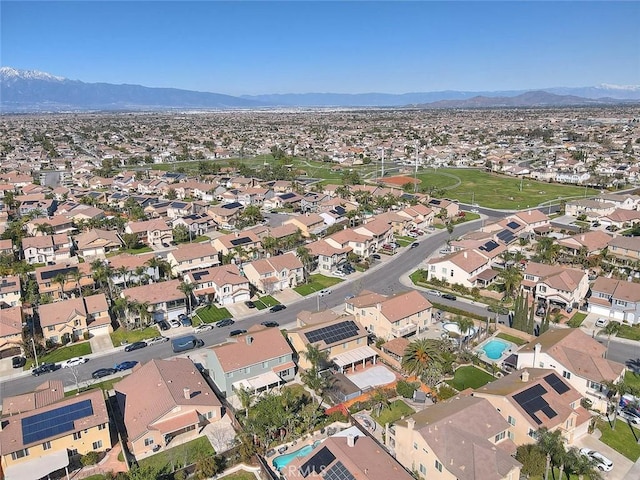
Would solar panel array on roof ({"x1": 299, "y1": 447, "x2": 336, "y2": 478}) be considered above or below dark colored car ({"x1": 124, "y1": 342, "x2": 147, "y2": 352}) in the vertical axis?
above

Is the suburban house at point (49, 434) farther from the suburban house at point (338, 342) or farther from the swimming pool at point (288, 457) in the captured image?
the suburban house at point (338, 342)

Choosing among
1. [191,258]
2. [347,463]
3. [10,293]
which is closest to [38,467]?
[347,463]

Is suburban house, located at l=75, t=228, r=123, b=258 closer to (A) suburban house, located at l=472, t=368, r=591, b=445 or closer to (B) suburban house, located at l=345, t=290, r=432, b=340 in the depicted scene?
(B) suburban house, located at l=345, t=290, r=432, b=340

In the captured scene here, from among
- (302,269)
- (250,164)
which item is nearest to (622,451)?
(302,269)

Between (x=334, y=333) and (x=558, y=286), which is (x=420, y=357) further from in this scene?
(x=558, y=286)

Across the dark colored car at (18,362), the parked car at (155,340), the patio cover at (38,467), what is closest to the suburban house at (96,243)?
the dark colored car at (18,362)

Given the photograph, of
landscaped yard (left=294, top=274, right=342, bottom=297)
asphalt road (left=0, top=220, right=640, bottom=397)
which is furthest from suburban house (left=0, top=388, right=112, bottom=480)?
landscaped yard (left=294, top=274, right=342, bottom=297)
